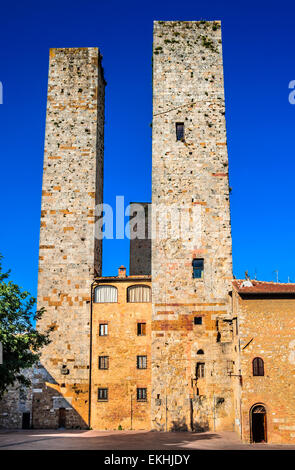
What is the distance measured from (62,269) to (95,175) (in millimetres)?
5965

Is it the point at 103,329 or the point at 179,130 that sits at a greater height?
the point at 179,130

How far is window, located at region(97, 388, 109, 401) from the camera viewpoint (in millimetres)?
27722

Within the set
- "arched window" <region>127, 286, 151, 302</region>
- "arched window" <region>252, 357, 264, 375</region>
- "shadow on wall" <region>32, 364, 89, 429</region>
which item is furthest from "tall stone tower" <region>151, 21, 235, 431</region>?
"shadow on wall" <region>32, 364, 89, 429</region>

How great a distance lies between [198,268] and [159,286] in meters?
2.40

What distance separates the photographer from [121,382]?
2781 centimetres

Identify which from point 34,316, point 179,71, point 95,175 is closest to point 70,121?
point 95,175

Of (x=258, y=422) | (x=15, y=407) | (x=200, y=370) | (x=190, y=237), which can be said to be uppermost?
(x=190, y=237)

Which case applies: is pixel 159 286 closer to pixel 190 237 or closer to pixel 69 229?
pixel 190 237

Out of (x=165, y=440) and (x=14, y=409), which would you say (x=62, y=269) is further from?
(x=165, y=440)

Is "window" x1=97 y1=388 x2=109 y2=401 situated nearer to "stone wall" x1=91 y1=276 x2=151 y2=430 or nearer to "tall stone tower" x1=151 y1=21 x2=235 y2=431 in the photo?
"stone wall" x1=91 y1=276 x2=151 y2=430

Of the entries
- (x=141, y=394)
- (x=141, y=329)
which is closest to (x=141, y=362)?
(x=141, y=394)

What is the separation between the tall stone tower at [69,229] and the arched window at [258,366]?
9.54m

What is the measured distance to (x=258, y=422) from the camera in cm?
2303

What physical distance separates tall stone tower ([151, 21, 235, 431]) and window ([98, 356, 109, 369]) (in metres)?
2.69
